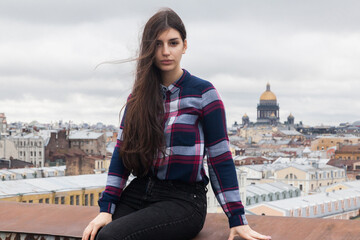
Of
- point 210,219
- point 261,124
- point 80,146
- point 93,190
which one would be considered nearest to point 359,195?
point 93,190

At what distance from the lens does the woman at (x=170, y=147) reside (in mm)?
1596

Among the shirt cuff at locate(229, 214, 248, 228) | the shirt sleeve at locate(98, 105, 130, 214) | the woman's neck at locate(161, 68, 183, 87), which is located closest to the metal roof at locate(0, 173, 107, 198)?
the shirt sleeve at locate(98, 105, 130, 214)

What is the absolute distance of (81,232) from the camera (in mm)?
1710

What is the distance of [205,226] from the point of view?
69.1 inches

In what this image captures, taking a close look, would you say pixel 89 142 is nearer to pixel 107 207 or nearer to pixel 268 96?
pixel 107 207

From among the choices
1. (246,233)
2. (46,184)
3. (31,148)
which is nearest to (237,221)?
(246,233)

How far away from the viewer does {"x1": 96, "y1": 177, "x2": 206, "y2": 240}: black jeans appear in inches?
58.6

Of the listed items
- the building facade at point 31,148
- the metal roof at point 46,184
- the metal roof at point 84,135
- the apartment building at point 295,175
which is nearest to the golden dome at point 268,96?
the metal roof at point 84,135

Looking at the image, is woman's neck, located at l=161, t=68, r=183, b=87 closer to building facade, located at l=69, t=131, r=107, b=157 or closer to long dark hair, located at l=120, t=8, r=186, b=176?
long dark hair, located at l=120, t=8, r=186, b=176

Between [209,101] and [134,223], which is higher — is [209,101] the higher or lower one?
the higher one

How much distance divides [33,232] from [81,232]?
6.6 inches

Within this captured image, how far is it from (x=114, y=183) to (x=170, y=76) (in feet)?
1.20

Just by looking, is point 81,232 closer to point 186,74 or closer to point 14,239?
point 14,239

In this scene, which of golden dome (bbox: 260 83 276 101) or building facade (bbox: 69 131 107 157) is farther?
golden dome (bbox: 260 83 276 101)
